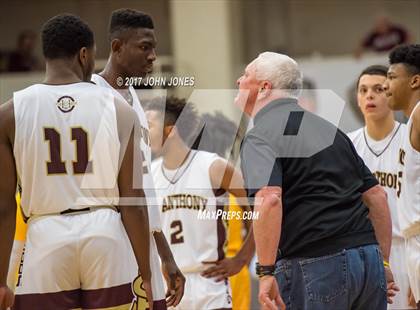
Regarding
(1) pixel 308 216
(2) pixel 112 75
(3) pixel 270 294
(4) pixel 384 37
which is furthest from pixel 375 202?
(4) pixel 384 37

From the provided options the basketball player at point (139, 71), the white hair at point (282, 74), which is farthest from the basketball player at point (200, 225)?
the white hair at point (282, 74)

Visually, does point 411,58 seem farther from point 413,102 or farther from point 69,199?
point 69,199

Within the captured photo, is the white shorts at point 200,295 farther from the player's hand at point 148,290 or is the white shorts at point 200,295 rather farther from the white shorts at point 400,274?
the player's hand at point 148,290

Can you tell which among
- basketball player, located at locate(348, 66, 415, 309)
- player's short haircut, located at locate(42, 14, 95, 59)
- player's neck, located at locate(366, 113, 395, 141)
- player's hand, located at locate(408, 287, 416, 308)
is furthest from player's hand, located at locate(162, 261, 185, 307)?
player's neck, located at locate(366, 113, 395, 141)

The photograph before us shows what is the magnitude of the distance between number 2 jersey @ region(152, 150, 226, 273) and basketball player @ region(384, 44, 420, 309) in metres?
1.39

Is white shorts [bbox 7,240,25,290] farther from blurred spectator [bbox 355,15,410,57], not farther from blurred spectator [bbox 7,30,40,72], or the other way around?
blurred spectator [bbox 7,30,40,72]

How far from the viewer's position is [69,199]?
520cm

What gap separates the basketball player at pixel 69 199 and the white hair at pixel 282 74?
2.89 feet

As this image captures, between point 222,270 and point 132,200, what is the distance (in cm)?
200

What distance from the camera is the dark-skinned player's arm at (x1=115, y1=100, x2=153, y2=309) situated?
525cm

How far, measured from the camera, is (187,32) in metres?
14.7

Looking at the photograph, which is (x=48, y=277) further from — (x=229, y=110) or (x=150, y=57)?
(x=229, y=110)

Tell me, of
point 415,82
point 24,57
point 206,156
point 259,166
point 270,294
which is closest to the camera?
point 270,294

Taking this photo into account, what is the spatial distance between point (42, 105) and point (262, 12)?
38.6ft
